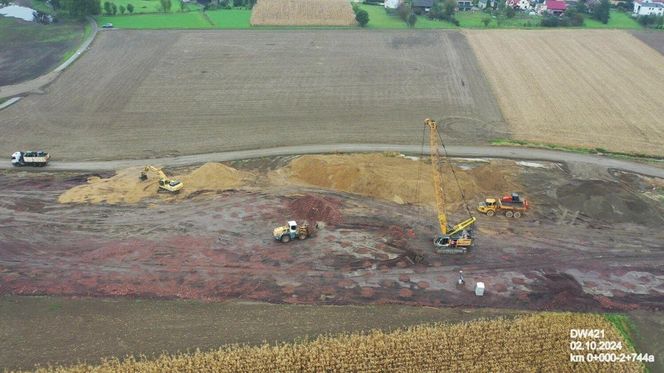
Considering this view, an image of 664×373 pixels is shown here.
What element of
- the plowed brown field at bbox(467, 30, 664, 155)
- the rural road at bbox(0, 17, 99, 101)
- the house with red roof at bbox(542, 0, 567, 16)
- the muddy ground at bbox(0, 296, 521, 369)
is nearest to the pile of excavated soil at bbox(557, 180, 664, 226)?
the plowed brown field at bbox(467, 30, 664, 155)

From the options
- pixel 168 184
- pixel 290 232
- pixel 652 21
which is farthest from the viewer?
pixel 652 21

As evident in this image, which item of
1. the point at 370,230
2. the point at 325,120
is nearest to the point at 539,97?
the point at 325,120

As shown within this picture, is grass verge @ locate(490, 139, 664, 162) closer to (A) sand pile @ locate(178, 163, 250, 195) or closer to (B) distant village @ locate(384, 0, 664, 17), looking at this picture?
(A) sand pile @ locate(178, 163, 250, 195)

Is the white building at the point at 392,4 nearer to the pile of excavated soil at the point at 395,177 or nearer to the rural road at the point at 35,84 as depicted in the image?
the rural road at the point at 35,84

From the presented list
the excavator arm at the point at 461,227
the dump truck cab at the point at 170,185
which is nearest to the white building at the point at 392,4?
the dump truck cab at the point at 170,185

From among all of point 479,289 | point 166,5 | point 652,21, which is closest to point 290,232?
point 479,289

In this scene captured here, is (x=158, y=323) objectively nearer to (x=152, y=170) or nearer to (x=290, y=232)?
(x=290, y=232)
